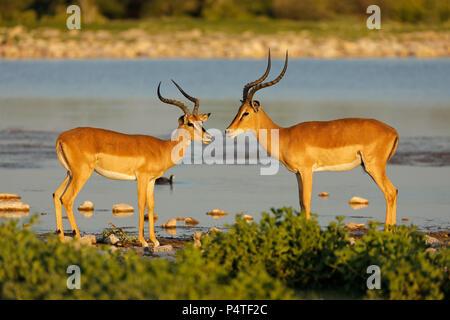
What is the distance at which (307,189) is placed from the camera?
1090cm

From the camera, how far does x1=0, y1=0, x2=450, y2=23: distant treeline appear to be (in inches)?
2697

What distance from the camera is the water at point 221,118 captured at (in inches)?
510

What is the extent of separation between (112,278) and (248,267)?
4.50ft

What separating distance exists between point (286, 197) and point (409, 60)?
40791 millimetres

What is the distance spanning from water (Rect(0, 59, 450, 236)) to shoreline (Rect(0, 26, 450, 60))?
317 centimetres

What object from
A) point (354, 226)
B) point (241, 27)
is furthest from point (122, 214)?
point (241, 27)

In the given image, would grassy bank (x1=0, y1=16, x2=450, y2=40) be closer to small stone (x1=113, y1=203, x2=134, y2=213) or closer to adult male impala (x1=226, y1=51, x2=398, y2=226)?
small stone (x1=113, y1=203, x2=134, y2=213)

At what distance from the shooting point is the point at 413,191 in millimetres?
13969

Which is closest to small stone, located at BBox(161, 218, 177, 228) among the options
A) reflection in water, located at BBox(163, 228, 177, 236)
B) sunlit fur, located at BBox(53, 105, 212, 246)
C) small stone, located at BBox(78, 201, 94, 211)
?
reflection in water, located at BBox(163, 228, 177, 236)

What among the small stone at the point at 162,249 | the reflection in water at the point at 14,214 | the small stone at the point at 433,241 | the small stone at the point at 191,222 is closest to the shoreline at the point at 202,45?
the reflection in water at the point at 14,214

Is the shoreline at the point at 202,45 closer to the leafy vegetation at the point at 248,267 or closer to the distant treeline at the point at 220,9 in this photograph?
the distant treeline at the point at 220,9

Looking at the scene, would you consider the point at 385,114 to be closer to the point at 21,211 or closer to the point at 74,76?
the point at 21,211
